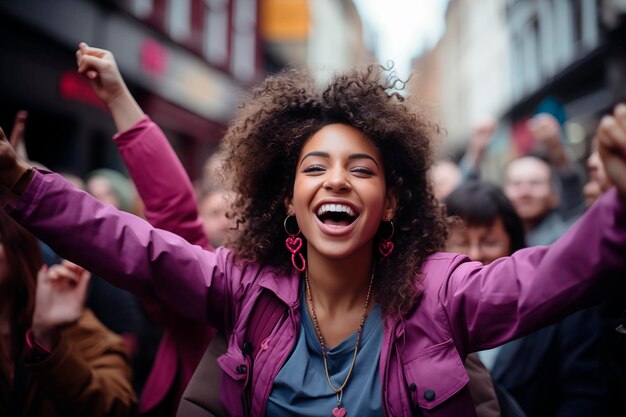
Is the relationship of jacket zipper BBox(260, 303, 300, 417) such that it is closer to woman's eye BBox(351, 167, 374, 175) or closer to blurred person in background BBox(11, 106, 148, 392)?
woman's eye BBox(351, 167, 374, 175)

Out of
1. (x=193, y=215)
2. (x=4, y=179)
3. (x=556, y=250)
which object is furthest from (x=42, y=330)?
(x=556, y=250)

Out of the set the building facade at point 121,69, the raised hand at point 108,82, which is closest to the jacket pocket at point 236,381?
the raised hand at point 108,82

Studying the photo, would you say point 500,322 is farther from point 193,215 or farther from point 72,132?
point 72,132

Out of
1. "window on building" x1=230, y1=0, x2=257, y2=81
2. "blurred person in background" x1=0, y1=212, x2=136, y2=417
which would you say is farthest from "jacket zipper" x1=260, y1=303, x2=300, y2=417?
"window on building" x1=230, y1=0, x2=257, y2=81

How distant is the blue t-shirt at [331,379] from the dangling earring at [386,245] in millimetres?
240

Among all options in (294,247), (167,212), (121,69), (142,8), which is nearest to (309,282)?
(294,247)

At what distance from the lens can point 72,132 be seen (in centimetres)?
848

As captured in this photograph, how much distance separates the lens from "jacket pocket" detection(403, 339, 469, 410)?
1.76m

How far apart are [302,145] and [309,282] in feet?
1.59

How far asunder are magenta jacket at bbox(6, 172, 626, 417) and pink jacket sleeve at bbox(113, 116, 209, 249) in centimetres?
40

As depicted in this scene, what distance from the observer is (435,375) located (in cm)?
178

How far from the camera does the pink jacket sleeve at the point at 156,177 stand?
7.79 ft

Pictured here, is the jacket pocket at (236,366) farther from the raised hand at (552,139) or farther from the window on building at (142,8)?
the window on building at (142,8)

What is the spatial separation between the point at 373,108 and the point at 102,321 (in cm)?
208
